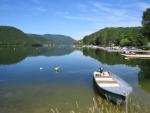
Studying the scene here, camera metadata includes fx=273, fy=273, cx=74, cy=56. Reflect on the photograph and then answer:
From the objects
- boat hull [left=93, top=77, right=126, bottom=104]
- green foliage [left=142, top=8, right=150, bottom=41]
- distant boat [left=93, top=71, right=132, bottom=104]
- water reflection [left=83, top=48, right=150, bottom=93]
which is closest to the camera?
boat hull [left=93, top=77, right=126, bottom=104]

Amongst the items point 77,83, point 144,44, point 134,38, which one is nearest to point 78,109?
point 77,83

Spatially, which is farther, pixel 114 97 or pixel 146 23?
pixel 146 23

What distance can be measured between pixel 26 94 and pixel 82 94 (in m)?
6.42

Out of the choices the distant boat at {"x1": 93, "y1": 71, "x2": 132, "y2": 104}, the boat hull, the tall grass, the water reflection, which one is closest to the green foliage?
the water reflection

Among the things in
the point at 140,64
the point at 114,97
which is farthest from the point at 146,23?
the point at 114,97

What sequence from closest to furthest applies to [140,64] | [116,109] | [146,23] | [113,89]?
[116,109], [113,89], [140,64], [146,23]

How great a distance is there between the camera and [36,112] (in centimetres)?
2366

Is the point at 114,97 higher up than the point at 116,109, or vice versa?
the point at 114,97

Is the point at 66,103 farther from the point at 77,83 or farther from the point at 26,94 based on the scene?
the point at 77,83

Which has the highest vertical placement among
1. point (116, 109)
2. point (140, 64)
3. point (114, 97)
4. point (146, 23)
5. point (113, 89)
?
point (146, 23)

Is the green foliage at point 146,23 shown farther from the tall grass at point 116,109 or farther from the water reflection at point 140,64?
the tall grass at point 116,109

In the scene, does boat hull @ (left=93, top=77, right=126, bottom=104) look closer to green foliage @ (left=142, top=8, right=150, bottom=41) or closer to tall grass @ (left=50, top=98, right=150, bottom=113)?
tall grass @ (left=50, top=98, right=150, bottom=113)

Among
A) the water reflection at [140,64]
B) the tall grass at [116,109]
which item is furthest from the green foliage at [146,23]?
the tall grass at [116,109]

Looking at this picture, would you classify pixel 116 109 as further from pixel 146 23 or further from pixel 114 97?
pixel 146 23
